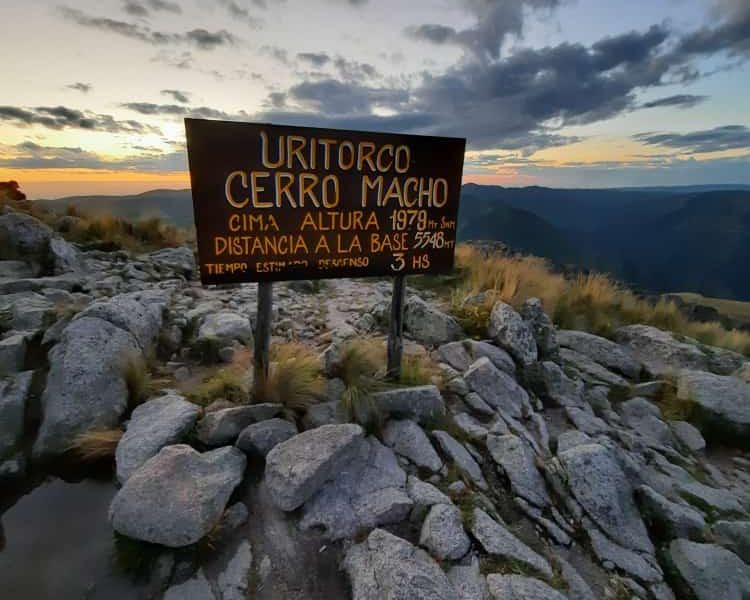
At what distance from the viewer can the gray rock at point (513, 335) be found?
7.18 metres

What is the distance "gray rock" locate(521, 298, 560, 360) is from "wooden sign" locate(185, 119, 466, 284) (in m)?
3.68

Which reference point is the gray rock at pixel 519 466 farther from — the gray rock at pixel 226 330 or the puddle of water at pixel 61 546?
the gray rock at pixel 226 330

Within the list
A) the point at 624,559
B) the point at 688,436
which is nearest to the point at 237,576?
the point at 624,559

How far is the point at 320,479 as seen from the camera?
3803 mm

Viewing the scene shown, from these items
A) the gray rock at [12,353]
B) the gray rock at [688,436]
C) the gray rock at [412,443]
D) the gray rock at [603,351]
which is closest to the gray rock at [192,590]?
the gray rock at [412,443]

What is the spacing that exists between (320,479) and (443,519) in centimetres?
121

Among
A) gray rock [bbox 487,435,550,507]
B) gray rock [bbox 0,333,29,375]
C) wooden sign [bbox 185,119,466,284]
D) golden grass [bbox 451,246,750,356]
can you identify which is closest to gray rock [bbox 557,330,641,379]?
golden grass [bbox 451,246,750,356]

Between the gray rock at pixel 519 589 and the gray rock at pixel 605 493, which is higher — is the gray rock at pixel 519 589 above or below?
above

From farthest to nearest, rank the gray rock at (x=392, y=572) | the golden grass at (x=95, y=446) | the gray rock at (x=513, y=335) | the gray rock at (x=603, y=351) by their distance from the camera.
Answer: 1. the gray rock at (x=603, y=351)
2. the gray rock at (x=513, y=335)
3. the golden grass at (x=95, y=446)
4. the gray rock at (x=392, y=572)

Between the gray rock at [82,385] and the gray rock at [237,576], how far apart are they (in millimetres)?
2504

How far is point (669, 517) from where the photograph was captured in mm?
4387

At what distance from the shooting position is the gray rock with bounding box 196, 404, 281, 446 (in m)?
4.36

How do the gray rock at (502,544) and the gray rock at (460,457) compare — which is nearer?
the gray rock at (502,544)

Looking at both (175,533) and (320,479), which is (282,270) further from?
(175,533)
